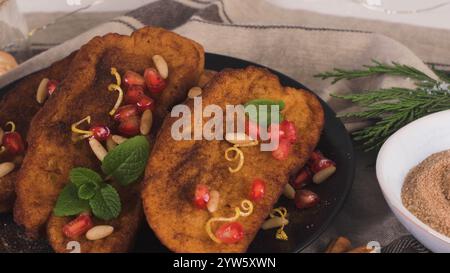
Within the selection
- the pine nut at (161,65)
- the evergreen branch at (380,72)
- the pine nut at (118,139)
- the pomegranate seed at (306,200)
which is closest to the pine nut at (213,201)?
the pomegranate seed at (306,200)

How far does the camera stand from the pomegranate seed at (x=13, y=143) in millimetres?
2822

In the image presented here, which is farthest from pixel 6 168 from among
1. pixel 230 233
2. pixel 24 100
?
pixel 230 233

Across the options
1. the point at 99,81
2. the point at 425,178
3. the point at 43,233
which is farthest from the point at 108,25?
the point at 425,178

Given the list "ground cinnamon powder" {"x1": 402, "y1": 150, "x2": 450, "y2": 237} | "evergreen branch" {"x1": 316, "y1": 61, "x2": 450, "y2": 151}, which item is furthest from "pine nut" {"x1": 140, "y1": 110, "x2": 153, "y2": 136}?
"ground cinnamon powder" {"x1": 402, "y1": 150, "x2": 450, "y2": 237}

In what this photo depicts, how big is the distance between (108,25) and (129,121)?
143cm

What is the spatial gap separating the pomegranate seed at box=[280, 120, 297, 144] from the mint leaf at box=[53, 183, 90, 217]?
3.02 feet

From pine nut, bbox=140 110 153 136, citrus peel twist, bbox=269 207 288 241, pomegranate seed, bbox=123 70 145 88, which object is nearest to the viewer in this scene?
citrus peel twist, bbox=269 207 288 241

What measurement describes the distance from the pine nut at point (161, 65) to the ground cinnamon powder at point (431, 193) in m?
1.23

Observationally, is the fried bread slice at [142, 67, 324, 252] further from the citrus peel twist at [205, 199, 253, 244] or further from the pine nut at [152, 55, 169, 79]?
the pine nut at [152, 55, 169, 79]

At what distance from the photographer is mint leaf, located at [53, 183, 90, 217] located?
96.8 inches

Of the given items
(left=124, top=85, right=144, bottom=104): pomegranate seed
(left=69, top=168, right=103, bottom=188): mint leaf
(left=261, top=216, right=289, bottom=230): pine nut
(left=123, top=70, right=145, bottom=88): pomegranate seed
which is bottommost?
(left=261, top=216, right=289, bottom=230): pine nut

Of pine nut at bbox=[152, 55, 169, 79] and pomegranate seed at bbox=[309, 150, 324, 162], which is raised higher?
pine nut at bbox=[152, 55, 169, 79]

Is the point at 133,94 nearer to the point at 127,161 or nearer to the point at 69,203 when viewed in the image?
the point at 127,161

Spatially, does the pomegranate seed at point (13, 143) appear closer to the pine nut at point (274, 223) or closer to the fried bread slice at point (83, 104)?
the fried bread slice at point (83, 104)
